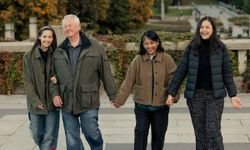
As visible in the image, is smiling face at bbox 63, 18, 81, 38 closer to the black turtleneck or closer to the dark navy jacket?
the dark navy jacket

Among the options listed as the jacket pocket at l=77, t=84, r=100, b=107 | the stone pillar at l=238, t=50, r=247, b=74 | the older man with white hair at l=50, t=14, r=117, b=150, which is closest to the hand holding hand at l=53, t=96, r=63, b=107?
the older man with white hair at l=50, t=14, r=117, b=150

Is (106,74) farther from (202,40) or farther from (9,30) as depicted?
(9,30)

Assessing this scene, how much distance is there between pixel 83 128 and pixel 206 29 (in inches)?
67.8

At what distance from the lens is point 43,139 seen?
6.75 meters

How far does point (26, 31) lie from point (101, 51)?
89.1 ft

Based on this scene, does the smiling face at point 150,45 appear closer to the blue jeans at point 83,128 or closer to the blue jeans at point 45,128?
the blue jeans at point 83,128

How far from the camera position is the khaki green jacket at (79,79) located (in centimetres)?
641

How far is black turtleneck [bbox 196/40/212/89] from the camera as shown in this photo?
6340 mm

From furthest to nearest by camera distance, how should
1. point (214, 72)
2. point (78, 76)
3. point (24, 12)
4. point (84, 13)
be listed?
1. point (84, 13)
2. point (24, 12)
3. point (78, 76)
4. point (214, 72)

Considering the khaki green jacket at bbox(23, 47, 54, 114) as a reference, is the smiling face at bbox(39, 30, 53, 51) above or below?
above

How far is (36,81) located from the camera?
6562 mm

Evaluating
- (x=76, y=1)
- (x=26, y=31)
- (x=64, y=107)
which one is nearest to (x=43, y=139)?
(x=64, y=107)

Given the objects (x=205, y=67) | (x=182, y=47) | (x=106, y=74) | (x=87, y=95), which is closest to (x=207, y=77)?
(x=205, y=67)

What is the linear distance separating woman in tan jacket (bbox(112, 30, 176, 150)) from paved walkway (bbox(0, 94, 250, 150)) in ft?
3.42
